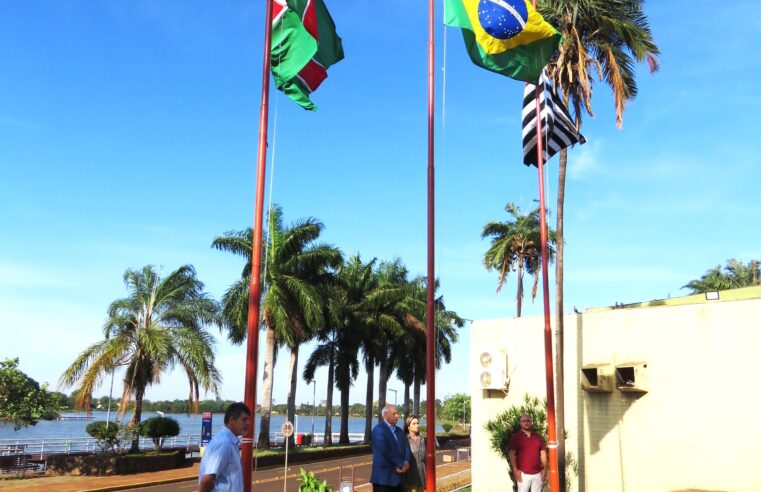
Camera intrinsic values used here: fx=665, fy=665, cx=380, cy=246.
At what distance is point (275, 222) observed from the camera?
33562mm

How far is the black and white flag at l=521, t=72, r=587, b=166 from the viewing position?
1484 centimetres

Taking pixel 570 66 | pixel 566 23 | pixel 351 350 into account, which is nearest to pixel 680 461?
pixel 570 66

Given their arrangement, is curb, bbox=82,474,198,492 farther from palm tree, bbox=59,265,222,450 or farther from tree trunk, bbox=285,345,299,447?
tree trunk, bbox=285,345,299,447

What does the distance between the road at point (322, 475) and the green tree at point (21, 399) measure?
5.82m

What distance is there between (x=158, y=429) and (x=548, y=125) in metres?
22.7

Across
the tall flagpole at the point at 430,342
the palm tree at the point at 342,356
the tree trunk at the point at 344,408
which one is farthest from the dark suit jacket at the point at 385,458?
the tree trunk at the point at 344,408

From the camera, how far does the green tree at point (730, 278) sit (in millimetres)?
61906

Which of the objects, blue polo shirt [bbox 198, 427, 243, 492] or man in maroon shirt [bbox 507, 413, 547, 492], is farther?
man in maroon shirt [bbox 507, 413, 547, 492]

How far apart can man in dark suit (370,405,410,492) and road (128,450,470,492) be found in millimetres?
9661

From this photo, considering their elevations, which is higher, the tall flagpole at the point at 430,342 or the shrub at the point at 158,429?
the tall flagpole at the point at 430,342

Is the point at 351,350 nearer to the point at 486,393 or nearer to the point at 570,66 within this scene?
the point at 486,393

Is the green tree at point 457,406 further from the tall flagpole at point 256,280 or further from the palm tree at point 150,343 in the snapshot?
the tall flagpole at point 256,280

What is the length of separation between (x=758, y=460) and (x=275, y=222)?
24429 millimetres

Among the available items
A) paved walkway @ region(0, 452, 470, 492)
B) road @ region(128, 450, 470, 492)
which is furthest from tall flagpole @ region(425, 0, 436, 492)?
paved walkway @ region(0, 452, 470, 492)
